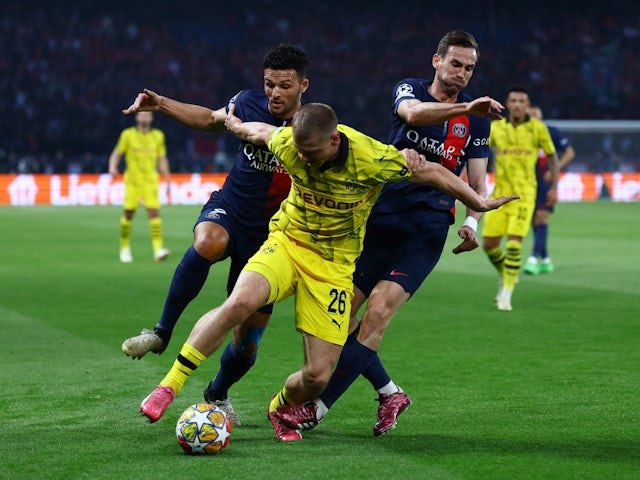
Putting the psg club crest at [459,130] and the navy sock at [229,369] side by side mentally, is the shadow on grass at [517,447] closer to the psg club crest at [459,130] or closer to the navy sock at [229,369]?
the navy sock at [229,369]

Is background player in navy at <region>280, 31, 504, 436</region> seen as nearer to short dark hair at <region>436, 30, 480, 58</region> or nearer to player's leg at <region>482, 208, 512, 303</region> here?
short dark hair at <region>436, 30, 480, 58</region>

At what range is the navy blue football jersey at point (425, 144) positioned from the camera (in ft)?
21.2

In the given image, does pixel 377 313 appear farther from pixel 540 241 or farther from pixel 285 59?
pixel 540 241

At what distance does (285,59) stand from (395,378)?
2.48 metres

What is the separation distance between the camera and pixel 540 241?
15062mm

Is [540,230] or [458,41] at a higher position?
[458,41]

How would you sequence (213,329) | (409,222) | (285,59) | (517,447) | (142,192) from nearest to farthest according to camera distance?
(213,329), (517,447), (285,59), (409,222), (142,192)

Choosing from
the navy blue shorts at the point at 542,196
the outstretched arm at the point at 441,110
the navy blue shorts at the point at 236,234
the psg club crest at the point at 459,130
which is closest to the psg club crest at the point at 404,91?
the outstretched arm at the point at 441,110

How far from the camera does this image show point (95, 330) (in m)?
9.77

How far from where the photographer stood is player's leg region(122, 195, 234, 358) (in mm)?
6418

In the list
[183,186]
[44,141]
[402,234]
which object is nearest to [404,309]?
[402,234]

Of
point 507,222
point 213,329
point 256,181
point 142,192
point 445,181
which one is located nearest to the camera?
point 213,329

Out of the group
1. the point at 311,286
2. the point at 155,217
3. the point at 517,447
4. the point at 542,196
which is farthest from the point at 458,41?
the point at 155,217

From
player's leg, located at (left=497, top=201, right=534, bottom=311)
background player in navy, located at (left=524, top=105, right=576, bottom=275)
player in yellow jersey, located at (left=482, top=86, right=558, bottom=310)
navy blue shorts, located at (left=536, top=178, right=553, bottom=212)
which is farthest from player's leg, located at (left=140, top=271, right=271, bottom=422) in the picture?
navy blue shorts, located at (left=536, top=178, right=553, bottom=212)
